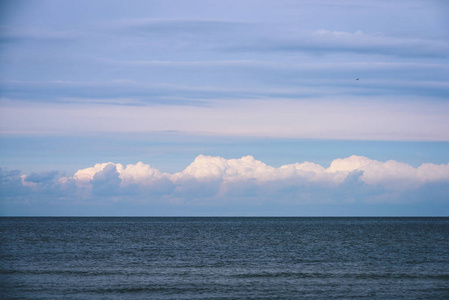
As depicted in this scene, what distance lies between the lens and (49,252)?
230 feet

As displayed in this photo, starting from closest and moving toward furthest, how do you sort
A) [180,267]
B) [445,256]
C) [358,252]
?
[180,267], [445,256], [358,252]

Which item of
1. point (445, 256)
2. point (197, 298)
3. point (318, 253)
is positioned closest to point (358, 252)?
point (318, 253)

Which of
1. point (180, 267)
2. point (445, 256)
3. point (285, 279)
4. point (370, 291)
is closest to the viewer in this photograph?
point (370, 291)

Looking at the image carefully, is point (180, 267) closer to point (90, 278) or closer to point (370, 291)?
point (90, 278)

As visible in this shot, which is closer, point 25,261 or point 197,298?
point 197,298

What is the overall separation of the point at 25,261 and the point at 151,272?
18066 millimetres

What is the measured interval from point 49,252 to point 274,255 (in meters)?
30.9

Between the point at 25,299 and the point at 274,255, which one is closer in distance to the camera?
the point at 25,299

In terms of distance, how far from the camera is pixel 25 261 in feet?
195

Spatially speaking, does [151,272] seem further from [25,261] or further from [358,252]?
[358,252]

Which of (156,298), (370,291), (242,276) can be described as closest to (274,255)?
(242,276)

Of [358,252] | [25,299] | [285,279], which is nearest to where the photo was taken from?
[25,299]

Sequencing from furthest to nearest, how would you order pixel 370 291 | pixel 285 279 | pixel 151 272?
pixel 151 272 → pixel 285 279 → pixel 370 291

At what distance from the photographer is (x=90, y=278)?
155ft
